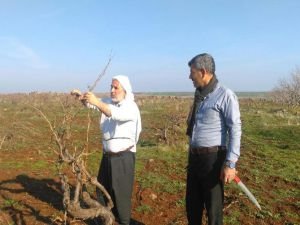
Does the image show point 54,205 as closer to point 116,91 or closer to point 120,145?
point 120,145

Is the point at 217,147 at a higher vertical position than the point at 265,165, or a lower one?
higher

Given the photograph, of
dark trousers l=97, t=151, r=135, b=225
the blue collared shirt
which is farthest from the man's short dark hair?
dark trousers l=97, t=151, r=135, b=225

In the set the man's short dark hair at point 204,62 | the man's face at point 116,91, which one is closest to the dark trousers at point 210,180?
the man's short dark hair at point 204,62

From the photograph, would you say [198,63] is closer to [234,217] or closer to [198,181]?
[198,181]

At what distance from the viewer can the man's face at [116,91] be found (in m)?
4.39

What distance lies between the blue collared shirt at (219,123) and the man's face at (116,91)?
80 centimetres

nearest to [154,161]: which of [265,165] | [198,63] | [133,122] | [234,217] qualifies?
[265,165]

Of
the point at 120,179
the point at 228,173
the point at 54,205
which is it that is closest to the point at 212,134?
the point at 228,173

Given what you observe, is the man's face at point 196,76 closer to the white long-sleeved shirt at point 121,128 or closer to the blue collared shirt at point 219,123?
the blue collared shirt at point 219,123

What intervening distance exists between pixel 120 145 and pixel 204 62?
121cm

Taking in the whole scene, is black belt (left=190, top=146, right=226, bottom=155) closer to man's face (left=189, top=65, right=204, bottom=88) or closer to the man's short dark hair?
man's face (left=189, top=65, right=204, bottom=88)

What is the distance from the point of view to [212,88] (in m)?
4.04

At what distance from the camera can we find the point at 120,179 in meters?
4.53

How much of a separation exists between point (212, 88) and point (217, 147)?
0.54m
